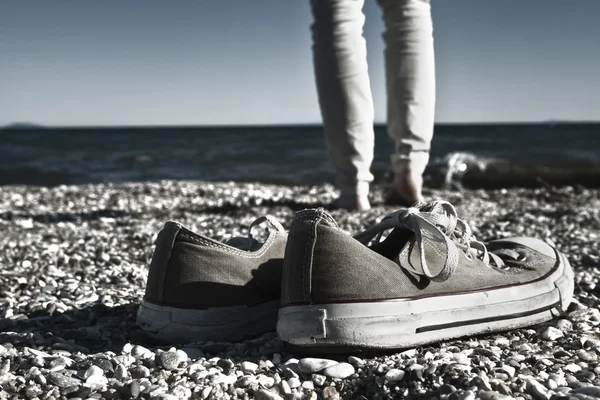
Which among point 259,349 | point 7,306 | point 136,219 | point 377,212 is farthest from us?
point 136,219

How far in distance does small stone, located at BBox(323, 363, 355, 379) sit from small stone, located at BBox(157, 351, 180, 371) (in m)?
0.42

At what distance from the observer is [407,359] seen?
1641 millimetres

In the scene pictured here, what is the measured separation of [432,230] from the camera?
1743 millimetres

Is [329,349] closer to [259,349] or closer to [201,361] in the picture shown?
[259,349]

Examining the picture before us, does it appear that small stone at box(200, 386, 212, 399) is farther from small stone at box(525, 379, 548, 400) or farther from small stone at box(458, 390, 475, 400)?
small stone at box(525, 379, 548, 400)

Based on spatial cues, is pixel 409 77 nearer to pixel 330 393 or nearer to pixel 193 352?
pixel 193 352

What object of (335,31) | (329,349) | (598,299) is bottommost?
(598,299)

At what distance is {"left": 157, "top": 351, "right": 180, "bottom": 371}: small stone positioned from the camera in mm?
1637

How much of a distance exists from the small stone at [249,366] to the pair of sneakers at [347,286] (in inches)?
4.3

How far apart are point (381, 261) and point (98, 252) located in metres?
2.25

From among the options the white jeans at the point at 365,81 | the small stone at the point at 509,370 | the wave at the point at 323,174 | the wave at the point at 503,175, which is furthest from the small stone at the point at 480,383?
the wave at the point at 323,174

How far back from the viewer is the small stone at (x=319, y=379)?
155 centimetres

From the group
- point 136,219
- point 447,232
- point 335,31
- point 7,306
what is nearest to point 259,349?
point 447,232

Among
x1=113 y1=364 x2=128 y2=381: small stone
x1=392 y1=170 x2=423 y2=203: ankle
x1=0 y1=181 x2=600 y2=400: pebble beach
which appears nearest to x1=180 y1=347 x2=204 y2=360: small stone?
x1=0 y1=181 x2=600 y2=400: pebble beach
